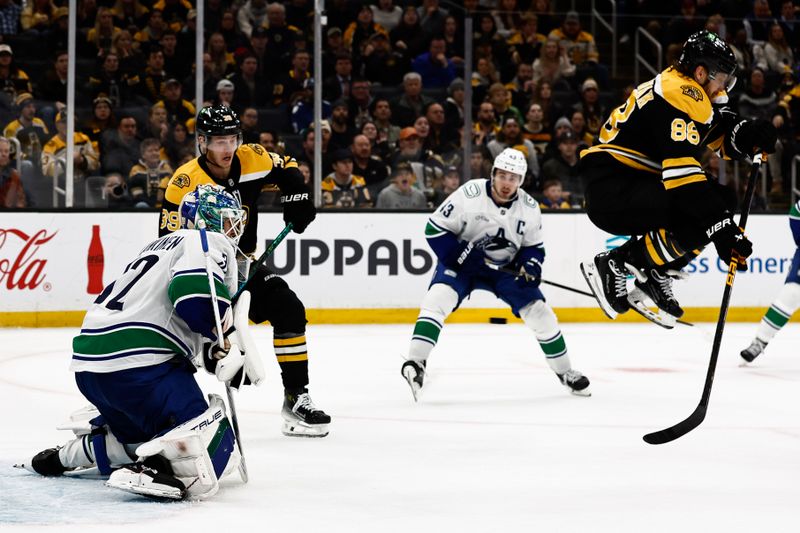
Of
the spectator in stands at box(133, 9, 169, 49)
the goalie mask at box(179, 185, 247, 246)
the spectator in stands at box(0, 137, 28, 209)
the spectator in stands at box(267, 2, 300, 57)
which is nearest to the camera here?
the goalie mask at box(179, 185, 247, 246)

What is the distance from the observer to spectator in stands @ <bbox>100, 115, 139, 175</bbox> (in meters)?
8.62

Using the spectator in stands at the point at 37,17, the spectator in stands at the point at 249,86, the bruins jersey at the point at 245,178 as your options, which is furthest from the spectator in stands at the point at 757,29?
the bruins jersey at the point at 245,178

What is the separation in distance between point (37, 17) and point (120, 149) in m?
1.23

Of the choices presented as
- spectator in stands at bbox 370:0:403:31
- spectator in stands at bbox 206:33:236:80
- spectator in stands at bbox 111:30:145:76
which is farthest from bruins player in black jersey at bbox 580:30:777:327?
spectator in stands at bbox 370:0:403:31

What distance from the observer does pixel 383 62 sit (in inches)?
389

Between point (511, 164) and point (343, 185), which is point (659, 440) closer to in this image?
point (511, 164)

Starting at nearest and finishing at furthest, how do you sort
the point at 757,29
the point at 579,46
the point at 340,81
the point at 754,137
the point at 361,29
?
the point at 754,137
the point at 340,81
the point at 361,29
the point at 757,29
the point at 579,46

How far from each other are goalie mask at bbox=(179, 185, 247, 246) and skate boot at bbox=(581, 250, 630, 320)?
168 cm

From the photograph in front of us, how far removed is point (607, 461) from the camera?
4059mm

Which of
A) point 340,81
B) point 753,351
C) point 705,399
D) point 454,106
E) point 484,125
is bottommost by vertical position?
point 753,351

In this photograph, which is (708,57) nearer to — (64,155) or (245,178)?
(245,178)

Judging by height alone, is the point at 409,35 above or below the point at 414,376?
above

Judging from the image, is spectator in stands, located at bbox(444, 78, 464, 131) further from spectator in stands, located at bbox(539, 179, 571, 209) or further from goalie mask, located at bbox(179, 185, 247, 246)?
goalie mask, located at bbox(179, 185, 247, 246)

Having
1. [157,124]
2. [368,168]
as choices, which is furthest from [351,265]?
[157,124]
